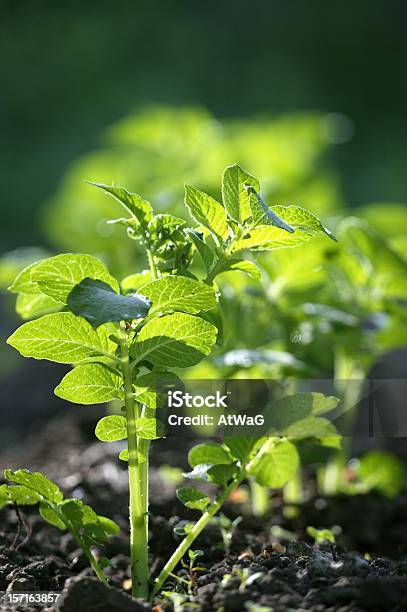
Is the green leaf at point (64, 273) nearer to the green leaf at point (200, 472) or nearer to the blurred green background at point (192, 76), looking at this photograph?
the green leaf at point (200, 472)

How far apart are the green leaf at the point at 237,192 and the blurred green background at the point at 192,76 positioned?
316 cm

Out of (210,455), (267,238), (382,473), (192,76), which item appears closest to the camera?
(267,238)

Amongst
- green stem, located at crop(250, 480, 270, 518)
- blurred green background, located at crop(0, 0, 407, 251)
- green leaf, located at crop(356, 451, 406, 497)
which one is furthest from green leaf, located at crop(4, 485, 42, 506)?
blurred green background, located at crop(0, 0, 407, 251)

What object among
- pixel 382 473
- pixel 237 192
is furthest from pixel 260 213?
pixel 382 473

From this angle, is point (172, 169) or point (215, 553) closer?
point (215, 553)

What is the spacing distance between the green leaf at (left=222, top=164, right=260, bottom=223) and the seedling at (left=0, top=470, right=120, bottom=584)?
317mm

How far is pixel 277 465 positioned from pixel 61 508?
0.78 ft

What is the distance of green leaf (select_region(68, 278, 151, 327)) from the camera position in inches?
24.5

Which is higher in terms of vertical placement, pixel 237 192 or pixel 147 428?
pixel 237 192

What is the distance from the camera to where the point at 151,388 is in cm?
76

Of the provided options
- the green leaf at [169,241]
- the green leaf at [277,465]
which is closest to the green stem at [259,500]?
the green leaf at [277,465]

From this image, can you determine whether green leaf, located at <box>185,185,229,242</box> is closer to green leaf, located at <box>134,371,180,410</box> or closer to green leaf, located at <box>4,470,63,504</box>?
green leaf, located at <box>134,371,180,410</box>

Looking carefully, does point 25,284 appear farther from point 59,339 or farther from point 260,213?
point 260,213

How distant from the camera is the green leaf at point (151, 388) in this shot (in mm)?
750
